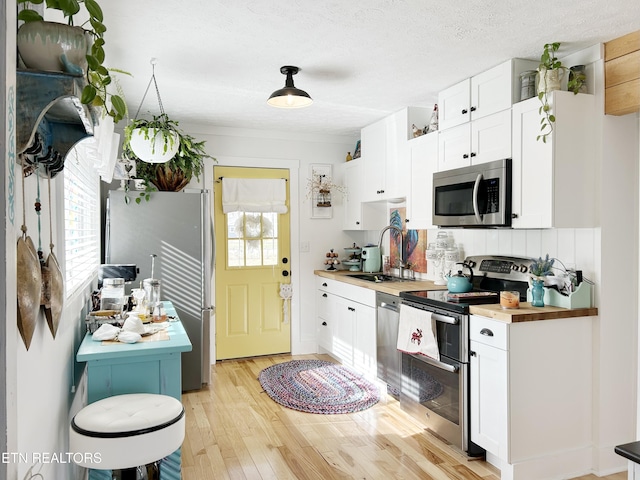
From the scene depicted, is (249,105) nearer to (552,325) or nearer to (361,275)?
(361,275)

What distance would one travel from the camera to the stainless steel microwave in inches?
115

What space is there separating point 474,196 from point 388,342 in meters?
1.35

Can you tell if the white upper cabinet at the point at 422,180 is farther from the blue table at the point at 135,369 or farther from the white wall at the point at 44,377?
the white wall at the point at 44,377

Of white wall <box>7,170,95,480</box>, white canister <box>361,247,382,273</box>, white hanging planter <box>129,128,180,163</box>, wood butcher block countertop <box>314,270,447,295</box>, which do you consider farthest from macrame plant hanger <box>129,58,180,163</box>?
white canister <box>361,247,382,273</box>

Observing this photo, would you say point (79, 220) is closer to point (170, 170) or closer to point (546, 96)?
point (170, 170)

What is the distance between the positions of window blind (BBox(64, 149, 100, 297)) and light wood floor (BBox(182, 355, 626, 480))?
1.26 meters

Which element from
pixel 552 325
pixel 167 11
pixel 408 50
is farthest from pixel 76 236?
pixel 552 325

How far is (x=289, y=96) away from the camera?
9.86 ft

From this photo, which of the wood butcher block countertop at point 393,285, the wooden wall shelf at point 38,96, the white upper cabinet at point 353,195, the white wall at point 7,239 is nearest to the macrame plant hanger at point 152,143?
the wood butcher block countertop at point 393,285

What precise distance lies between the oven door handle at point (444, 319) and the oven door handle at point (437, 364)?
0.84 feet

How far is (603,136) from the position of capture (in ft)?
9.01

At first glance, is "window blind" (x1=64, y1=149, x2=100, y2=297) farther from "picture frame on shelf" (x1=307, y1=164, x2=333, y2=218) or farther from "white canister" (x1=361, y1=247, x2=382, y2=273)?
"white canister" (x1=361, y1=247, x2=382, y2=273)

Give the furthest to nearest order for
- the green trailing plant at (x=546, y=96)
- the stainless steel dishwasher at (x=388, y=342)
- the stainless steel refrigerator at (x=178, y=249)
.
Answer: the stainless steel refrigerator at (x=178, y=249) → the stainless steel dishwasher at (x=388, y=342) → the green trailing plant at (x=546, y=96)

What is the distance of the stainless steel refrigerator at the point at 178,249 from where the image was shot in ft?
13.0
